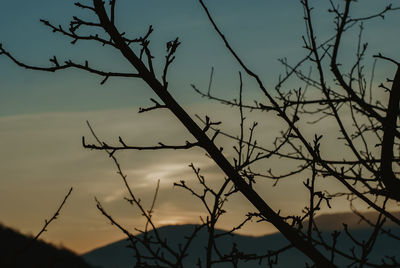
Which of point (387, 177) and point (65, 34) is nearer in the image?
point (65, 34)

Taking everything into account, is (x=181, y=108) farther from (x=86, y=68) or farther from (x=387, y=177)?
(x=387, y=177)

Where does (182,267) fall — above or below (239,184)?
below

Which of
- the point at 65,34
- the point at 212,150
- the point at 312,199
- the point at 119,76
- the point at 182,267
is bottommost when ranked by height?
the point at 182,267

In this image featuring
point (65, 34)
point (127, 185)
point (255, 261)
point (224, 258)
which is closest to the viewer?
point (65, 34)

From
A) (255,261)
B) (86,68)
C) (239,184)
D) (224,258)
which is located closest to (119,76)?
(86,68)

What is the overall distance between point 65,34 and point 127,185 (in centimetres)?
142

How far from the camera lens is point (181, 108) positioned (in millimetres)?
2473

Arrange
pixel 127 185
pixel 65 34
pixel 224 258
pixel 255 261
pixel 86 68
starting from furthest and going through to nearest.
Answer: pixel 127 185 → pixel 255 261 → pixel 224 258 → pixel 65 34 → pixel 86 68

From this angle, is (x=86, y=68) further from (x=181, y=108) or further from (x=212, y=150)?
(x=212, y=150)

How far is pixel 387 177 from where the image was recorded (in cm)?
389

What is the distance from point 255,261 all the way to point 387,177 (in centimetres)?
130

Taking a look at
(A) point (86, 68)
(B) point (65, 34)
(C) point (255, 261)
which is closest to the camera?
(A) point (86, 68)

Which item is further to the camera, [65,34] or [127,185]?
[127,185]

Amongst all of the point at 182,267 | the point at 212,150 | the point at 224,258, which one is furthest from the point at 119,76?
the point at 224,258
